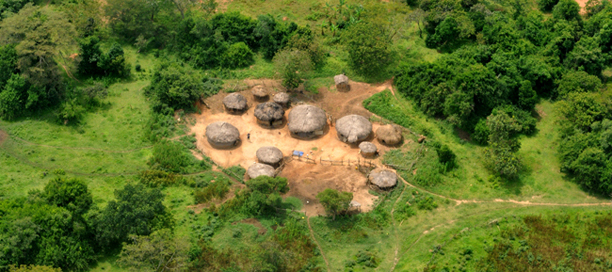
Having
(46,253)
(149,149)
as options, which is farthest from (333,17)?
(46,253)

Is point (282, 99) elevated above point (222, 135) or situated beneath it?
elevated above

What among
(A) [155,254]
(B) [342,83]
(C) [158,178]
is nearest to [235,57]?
(B) [342,83]

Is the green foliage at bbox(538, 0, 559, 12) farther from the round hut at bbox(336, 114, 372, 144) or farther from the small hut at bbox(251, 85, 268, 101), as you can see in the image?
the small hut at bbox(251, 85, 268, 101)

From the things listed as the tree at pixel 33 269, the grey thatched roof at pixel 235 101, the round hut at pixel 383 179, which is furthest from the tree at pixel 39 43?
the round hut at pixel 383 179

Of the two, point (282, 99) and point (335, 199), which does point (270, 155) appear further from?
point (335, 199)

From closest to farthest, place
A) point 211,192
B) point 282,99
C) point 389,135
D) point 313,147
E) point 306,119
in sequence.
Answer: point 211,192, point 389,135, point 313,147, point 306,119, point 282,99

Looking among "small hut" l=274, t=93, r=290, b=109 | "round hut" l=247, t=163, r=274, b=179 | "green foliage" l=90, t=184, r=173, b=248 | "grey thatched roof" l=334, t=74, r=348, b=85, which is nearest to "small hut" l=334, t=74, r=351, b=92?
"grey thatched roof" l=334, t=74, r=348, b=85
